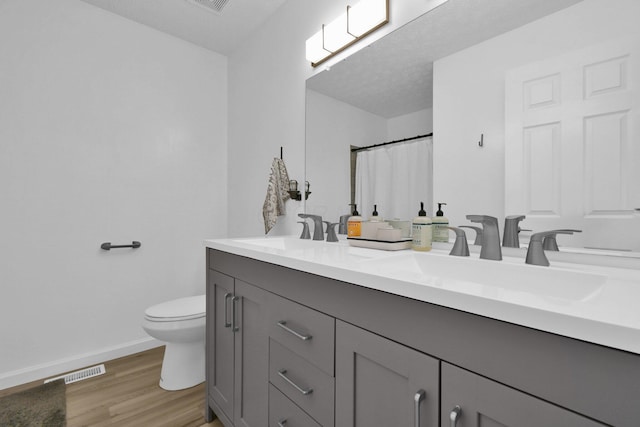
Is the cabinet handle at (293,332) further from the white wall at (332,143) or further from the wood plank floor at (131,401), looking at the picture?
the wood plank floor at (131,401)

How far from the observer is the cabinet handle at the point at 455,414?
20.8 inches

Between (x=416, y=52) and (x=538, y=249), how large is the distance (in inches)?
37.3

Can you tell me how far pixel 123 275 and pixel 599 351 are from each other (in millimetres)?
2616

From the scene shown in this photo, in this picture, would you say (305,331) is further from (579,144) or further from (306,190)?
(306,190)

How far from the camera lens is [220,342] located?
4.79ft

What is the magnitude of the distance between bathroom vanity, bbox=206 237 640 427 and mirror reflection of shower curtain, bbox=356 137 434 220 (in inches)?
12.5

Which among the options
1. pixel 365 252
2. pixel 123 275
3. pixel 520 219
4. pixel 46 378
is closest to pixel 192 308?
pixel 123 275

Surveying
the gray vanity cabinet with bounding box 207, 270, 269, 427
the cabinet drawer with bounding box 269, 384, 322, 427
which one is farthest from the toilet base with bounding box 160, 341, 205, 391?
the cabinet drawer with bounding box 269, 384, 322, 427

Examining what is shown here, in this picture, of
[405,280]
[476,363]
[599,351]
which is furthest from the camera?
[405,280]

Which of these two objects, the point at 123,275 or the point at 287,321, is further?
the point at 123,275

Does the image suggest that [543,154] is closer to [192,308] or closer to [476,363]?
[476,363]

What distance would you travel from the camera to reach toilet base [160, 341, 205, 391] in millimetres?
Result: 1814

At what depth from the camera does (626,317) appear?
1.37ft

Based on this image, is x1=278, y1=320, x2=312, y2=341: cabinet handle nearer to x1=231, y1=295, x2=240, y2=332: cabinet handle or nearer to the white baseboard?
x1=231, y1=295, x2=240, y2=332: cabinet handle
